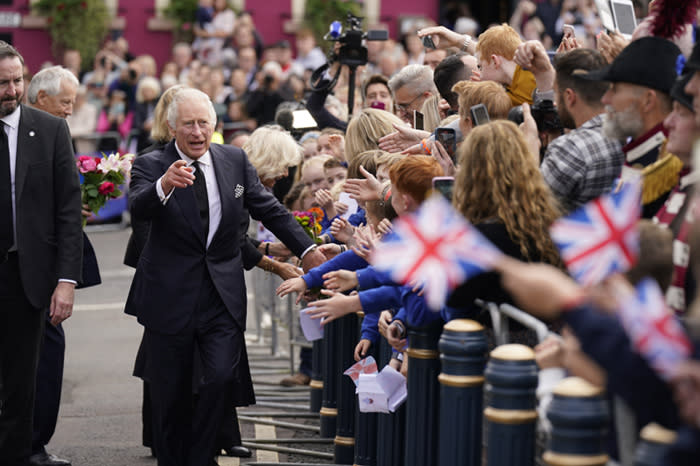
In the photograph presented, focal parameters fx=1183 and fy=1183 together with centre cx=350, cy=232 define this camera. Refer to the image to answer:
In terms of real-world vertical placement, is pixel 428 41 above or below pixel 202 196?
above

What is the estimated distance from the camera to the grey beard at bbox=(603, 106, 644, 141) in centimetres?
434

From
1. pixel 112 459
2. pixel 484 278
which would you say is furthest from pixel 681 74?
pixel 112 459

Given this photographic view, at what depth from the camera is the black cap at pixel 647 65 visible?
4320 millimetres

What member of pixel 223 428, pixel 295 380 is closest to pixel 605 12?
pixel 223 428

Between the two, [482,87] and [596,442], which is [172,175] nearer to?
[482,87]

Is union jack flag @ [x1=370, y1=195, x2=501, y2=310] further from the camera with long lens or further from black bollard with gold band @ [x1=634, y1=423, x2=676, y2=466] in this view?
the camera with long lens

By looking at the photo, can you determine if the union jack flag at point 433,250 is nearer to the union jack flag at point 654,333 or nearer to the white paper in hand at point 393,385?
the union jack flag at point 654,333

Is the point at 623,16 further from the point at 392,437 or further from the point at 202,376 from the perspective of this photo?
the point at 202,376

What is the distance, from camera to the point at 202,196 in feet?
20.7

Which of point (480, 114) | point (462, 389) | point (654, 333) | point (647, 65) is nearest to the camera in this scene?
point (654, 333)

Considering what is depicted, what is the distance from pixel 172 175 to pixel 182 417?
4.58 ft

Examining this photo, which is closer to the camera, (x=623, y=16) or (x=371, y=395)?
(x=371, y=395)

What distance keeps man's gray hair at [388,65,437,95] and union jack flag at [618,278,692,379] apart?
5.07 m

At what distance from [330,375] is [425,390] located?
2291 millimetres
